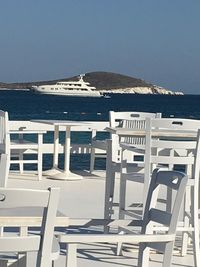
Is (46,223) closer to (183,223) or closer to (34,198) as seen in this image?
(34,198)

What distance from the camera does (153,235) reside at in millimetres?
3035

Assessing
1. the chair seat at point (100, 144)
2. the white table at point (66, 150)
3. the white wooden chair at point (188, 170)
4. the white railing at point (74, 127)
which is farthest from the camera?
the white railing at point (74, 127)

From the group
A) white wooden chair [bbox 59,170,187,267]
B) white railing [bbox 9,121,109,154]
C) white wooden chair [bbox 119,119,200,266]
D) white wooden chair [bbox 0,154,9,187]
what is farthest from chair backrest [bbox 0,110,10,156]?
white wooden chair [bbox 59,170,187,267]

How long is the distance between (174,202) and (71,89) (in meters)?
95.5

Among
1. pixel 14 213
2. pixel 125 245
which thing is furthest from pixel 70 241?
pixel 125 245

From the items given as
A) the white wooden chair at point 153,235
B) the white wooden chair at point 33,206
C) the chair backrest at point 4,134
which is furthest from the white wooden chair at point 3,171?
the chair backrest at point 4,134

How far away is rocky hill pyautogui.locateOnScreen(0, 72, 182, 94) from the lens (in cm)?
10431

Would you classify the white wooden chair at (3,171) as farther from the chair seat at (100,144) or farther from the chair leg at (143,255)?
the chair seat at (100,144)

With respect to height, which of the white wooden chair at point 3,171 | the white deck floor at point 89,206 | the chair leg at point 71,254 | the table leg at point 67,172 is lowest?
the white deck floor at point 89,206

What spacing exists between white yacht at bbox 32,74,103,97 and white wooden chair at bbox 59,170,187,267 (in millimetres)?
93861

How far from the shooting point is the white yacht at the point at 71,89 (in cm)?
9806

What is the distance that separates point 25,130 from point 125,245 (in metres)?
4.04

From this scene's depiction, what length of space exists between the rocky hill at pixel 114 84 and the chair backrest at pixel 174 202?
325ft

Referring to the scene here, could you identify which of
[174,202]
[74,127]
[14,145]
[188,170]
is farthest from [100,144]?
[174,202]
